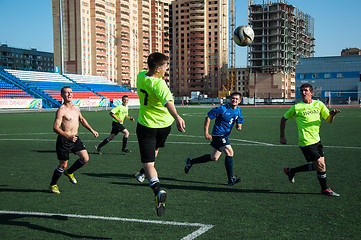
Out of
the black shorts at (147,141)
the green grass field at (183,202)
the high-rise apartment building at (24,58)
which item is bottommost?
the green grass field at (183,202)

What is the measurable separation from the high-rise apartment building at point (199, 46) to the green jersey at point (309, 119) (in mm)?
136361

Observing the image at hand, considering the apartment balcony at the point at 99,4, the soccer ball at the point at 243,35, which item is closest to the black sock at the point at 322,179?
the soccer ball at the point at 243,35

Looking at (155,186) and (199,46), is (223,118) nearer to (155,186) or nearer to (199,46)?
(155,186)

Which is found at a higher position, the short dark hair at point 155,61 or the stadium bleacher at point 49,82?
the stadium bleacher at point 49,82

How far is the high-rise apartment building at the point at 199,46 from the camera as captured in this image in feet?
457

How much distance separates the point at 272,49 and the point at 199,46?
31760mm

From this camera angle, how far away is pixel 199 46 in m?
142

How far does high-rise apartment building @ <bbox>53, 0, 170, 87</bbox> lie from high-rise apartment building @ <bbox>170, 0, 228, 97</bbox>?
913 centimetres

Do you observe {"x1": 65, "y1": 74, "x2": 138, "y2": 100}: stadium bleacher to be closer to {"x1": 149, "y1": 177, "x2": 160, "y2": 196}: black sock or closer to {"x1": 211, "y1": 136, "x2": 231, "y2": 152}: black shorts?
{"x1": 211, "y1": 136, "x2": 231, "y2": 152}: black shorts

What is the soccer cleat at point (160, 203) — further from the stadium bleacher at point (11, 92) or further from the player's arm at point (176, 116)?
the stadium bleacher at point (11, 92)

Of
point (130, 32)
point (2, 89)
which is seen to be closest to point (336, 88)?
point (130, 32)

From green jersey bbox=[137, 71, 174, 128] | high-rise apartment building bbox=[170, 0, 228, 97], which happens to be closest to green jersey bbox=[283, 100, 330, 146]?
green jersey bbox=[137, 71, 174, 128]

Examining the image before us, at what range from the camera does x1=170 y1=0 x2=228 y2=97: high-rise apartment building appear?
139 meters

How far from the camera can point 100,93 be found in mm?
62156
